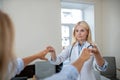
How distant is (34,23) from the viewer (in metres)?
3.49

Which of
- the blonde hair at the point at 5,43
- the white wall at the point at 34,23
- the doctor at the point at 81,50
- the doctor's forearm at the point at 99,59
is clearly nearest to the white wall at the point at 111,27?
the white wall at the point at 34,23

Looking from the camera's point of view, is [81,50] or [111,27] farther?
[111,27]

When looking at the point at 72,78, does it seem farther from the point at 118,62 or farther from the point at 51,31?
the point at 118,62

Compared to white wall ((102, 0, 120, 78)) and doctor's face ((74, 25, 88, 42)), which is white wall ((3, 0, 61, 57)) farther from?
doctor's face ((74, 25, 88, 42))

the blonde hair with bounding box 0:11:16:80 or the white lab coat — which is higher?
the blonde hair with bounding box 0:11:16:80

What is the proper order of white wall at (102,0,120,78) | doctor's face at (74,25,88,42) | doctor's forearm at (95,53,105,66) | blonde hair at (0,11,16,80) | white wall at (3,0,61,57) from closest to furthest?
blonde hair at (0,11,16,80) < doctor's forearm at (95,53,105,66) < doctor's face at (74,25,88,42) < white wall at (3,0,61,57) < white wall at (102,0,120,78)

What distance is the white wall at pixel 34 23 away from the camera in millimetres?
3342

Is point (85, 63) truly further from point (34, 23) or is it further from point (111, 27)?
point (111, 27)

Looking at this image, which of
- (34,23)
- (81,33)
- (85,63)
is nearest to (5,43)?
(85,63)

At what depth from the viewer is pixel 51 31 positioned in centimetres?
364

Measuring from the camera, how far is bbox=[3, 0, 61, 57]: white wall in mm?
3342

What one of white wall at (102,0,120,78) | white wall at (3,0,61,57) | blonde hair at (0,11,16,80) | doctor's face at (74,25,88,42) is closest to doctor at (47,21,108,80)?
doctor's face at (74,25,88,42)

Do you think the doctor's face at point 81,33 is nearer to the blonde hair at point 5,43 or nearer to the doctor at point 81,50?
the doctor at point 81,50

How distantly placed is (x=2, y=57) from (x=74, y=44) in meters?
1.04
